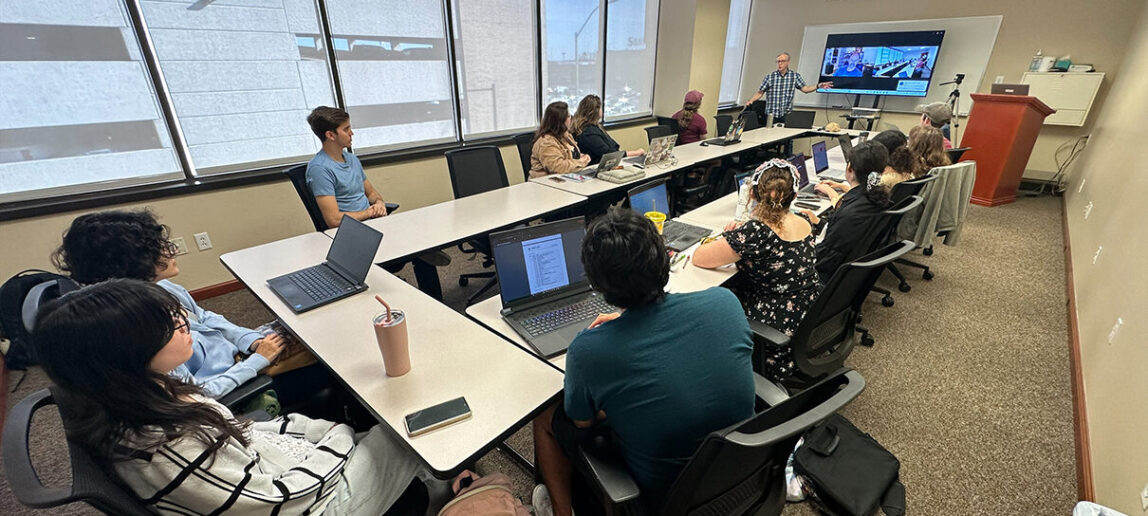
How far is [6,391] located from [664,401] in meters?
3.31

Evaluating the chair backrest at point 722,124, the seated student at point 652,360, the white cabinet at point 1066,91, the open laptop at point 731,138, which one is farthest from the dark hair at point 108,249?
the white cabinet at point 1066,91

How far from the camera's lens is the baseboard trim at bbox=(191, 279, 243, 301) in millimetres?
3055

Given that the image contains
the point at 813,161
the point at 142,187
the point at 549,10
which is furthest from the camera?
the point at 549,10

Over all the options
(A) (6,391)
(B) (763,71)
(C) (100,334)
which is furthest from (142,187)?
(B) (763,71)

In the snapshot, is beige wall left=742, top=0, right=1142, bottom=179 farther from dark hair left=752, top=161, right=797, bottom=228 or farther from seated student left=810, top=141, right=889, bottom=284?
dark hair left=752, top=161, right=797, bottom=228

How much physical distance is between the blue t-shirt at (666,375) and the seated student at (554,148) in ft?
8.51

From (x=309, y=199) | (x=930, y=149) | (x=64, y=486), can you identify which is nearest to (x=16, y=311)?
(x=309, y=199)

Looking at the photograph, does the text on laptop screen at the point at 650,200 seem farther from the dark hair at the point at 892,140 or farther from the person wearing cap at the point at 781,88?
the person wearing cap at the point at 781,88

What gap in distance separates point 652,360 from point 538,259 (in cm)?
72

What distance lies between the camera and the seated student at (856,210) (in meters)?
2.12

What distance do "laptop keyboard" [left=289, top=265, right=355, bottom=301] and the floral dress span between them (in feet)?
4.99

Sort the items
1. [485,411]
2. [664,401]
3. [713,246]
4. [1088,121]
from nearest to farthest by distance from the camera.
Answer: [664,401] < [485,411] < [713,246] < [1088,121]

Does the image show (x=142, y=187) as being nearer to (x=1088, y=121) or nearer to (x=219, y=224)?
(x=219, y=224)

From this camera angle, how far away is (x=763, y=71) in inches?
301
